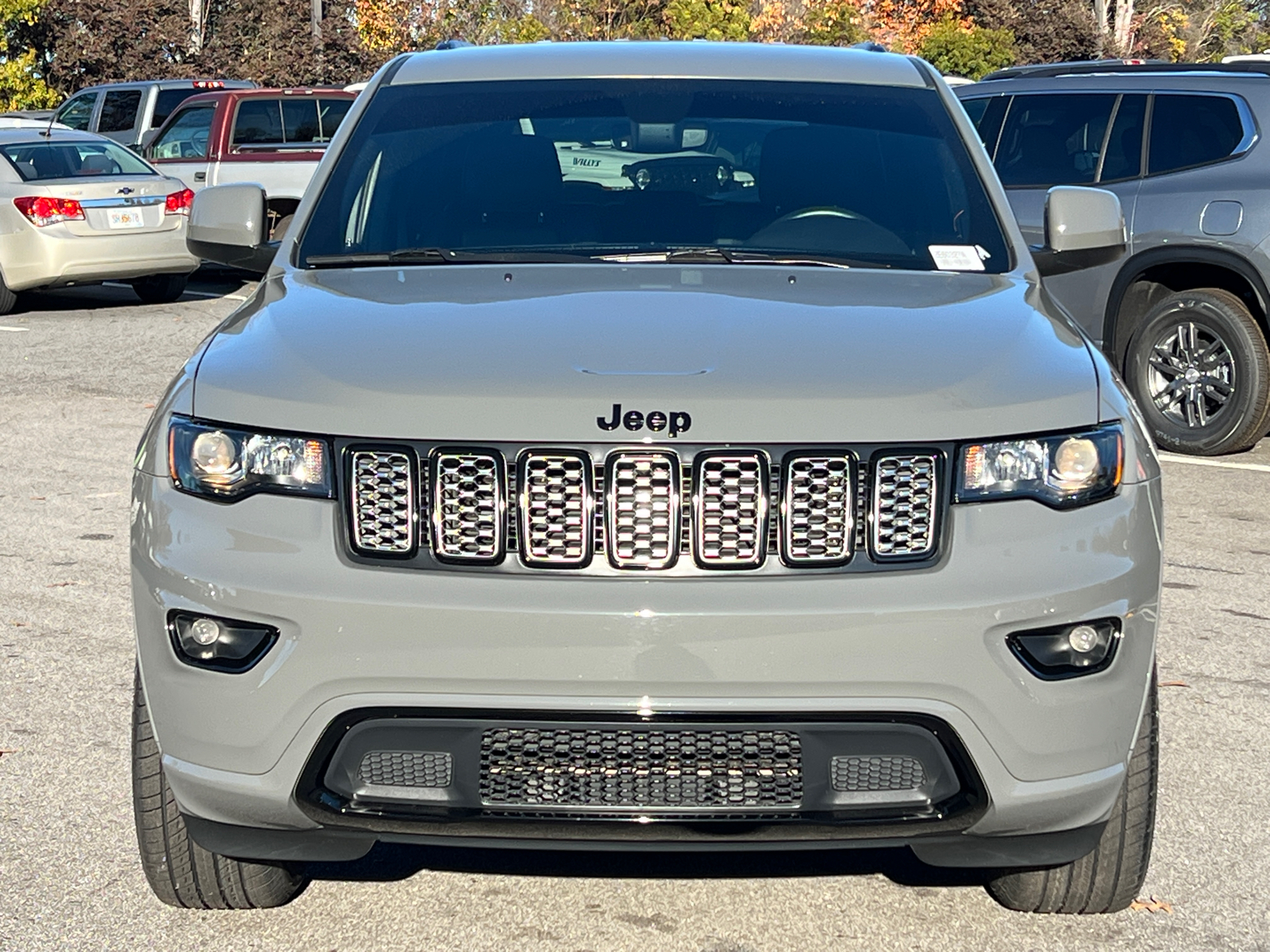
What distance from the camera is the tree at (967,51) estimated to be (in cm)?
4147

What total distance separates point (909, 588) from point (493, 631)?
0.72 meters

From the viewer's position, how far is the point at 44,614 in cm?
614

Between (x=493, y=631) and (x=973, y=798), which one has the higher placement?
(x=493, y=631)

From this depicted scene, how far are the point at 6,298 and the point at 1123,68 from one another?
952 centimetres

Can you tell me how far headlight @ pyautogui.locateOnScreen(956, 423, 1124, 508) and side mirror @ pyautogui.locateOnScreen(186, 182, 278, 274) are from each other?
222 centimetres

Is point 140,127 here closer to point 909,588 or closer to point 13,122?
point 13,122

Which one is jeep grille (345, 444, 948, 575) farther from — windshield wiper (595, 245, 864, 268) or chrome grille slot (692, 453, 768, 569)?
windshield wiper (595, 245, 864, 268)

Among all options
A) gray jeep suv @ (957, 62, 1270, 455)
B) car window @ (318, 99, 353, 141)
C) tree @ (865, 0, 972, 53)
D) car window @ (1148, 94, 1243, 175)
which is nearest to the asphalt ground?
gray jeep suv @ (957, 62, 1270, 455)

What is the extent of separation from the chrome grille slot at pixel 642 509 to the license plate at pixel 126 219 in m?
13.1

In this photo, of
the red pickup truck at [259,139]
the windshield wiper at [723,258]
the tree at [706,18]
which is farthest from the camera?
the tree at [706,18]

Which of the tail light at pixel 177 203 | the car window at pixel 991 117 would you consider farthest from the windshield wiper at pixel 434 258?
the tail light at pixel 177 203

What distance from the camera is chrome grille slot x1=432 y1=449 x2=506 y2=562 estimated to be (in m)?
3.17

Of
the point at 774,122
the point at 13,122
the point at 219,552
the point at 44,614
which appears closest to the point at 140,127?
the point at 13,122

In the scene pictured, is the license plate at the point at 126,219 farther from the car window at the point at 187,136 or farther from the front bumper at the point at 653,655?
the front bumper at the point at 653,655
